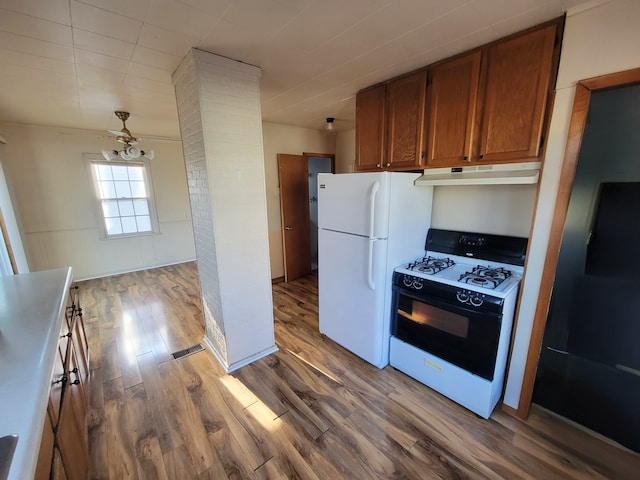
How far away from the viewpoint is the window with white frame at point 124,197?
448 centimetres

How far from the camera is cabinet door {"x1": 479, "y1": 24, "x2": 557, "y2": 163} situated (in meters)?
1.50

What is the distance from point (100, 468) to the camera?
1.49 metres

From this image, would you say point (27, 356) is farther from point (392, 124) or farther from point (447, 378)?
point (392, 124)

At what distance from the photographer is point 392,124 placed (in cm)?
226

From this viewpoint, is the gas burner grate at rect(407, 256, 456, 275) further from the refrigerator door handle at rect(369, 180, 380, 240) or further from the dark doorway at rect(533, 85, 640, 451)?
the dark doorway at rect(533, 85, 640, 451)

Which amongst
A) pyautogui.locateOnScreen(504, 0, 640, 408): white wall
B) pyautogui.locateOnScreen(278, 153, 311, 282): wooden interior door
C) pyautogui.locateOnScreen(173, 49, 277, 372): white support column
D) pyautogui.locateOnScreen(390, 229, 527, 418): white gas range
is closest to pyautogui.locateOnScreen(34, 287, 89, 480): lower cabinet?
pyautogui.locateOnScreen(173, 49, 277, 372): white support column

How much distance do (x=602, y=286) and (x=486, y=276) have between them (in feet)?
1.86

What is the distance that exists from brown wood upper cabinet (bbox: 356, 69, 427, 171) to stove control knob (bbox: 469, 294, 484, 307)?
107 cm

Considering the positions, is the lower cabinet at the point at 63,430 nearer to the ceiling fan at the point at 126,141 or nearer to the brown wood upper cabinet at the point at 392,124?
the brown wood upper cabinet at the point at 392,124

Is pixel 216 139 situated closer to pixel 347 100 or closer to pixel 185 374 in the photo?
pixel 347 100

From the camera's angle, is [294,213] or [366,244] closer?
[366,244]

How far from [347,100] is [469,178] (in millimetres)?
1619

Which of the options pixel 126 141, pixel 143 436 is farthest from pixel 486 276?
pixel 126 141

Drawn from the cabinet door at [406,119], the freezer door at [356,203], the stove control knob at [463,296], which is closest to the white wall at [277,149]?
the freezer door at [356,203]
